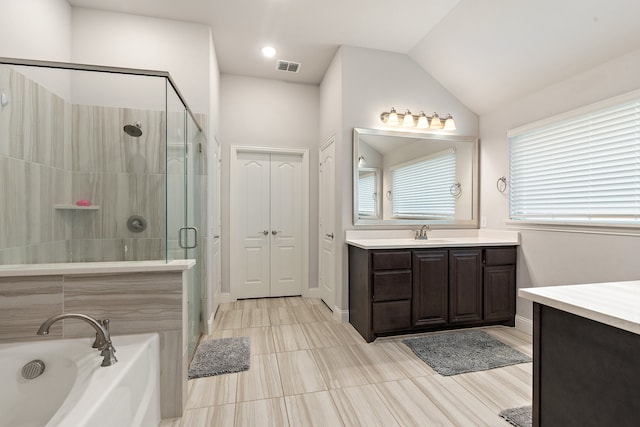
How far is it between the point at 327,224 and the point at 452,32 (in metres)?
2.38

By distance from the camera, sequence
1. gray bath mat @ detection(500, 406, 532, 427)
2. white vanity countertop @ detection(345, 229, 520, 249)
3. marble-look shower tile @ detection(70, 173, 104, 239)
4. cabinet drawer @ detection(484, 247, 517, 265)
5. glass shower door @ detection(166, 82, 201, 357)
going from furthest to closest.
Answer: cabinet drawer @ detection(484, 247, 517, 265), white vanity countertop @ detection(345, 229, 520, 249), marble-look shower tile @ detection(70, 173, 104, 239), glass shower door @ detection(166, 82, 201, 357), gray bath mat @ detection(500, 406, 532, 427)

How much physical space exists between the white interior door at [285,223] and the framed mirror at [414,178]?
122 centimetres

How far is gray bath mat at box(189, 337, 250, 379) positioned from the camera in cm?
225

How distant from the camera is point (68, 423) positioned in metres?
0.96

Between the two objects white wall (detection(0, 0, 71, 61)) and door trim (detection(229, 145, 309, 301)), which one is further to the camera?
door trim (detection(229, 145, 309, 301))

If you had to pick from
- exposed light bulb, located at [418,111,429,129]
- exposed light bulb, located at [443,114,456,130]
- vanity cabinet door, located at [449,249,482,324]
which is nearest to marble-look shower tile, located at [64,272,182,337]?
vanity cabinet door, located at [449,249,482,324]

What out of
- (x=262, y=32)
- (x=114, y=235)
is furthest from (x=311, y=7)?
(x=114, y=235)

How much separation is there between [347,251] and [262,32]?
2455 mm

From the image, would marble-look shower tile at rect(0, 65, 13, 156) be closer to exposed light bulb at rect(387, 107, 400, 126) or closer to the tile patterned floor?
the tile patterned floor

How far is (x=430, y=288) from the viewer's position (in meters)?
2.87

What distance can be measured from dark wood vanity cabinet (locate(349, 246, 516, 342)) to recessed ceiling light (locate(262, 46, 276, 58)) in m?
2.41

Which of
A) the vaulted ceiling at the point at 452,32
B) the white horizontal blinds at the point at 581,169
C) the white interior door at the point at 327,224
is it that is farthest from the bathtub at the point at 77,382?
the white horizontal blinds at the point at 581,169

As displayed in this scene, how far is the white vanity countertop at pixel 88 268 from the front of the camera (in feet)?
A: 5.08

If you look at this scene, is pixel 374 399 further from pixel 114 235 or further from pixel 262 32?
pixel 262 32
